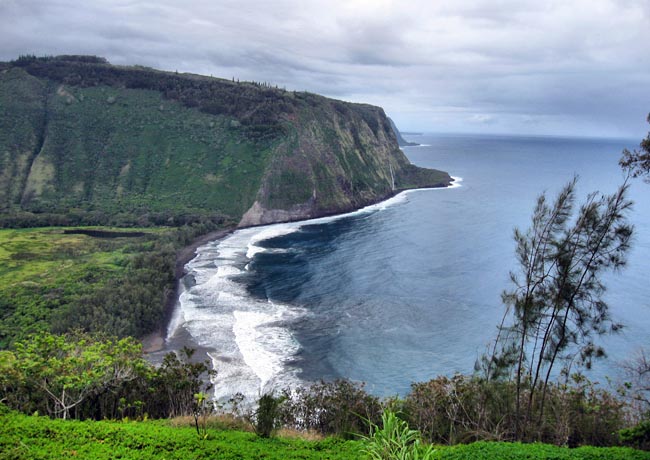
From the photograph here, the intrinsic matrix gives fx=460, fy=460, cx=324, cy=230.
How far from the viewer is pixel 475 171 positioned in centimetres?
19538

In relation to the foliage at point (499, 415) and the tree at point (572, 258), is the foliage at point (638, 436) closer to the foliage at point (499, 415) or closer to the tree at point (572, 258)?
the foliage at point (499, 415)

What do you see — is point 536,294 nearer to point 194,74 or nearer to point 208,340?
point 208,340

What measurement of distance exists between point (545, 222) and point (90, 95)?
13928 centimetres

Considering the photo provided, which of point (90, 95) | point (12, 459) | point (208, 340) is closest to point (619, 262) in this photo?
point (12, 459)

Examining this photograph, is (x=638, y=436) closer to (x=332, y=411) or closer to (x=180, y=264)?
(x=332, y=411)

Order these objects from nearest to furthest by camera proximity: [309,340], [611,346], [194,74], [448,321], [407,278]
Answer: [611,346] → [309,340] → [448,321] → [407,278] → [194,74]

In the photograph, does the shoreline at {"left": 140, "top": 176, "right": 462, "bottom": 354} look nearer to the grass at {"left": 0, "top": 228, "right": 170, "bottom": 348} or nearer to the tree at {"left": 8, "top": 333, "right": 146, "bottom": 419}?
the tree at {"left": 8, "top": 333, "right": 146, "bottom": 419}

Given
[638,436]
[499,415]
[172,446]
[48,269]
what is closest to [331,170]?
[48,269]

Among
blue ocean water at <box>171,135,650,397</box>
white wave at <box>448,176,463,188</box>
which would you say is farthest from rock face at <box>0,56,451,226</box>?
white wave at <box>448,176,463,188</box>

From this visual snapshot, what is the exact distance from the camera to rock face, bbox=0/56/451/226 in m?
104

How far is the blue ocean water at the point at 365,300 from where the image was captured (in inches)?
1580

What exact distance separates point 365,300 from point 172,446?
3907 centimetres

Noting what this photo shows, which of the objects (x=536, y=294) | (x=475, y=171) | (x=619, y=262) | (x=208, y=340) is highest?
(x=475, y=171)

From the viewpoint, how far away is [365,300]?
55719 millimetres
